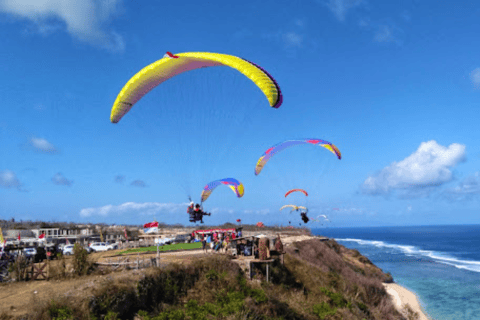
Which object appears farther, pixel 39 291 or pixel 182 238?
pixel 182 238

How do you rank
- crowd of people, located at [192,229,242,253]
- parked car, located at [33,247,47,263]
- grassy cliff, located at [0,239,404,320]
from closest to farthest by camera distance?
grassy cliff, located at [0,239,404,320] < parked car, located at [33,247,47,263] < crowd of people, located at [192,229,242,253]

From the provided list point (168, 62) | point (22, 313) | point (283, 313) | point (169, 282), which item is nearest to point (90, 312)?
point (22, 313)

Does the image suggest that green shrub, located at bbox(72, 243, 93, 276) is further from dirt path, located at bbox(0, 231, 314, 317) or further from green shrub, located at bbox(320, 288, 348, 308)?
green shrub, located at bbox(320, 288, 348, 308)

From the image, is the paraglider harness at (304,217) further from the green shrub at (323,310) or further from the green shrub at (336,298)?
the green shrub at (323,310)

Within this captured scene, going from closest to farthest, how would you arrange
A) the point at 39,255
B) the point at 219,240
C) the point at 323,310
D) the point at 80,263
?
the point at 80,263 < the point at 323,310 < the point at 39,255 < the point at 219,240

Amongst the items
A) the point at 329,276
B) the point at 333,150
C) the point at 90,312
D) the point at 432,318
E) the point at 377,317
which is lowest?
the point at 432,318

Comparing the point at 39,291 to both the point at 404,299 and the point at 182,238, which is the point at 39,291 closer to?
the point at 182,238

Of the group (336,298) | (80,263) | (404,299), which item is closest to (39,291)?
(80,263)

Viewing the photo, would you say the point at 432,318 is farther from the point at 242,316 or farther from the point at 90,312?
the point at 90,312

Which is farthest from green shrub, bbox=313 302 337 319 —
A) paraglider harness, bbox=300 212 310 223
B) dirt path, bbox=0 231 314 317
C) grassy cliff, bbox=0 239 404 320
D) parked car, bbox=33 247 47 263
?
parked car, bbox=33 247 47 263
